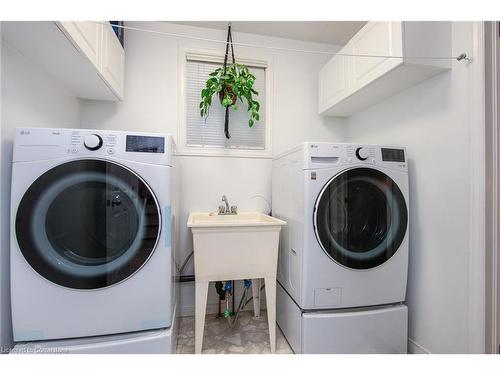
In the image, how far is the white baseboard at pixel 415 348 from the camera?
132 cm

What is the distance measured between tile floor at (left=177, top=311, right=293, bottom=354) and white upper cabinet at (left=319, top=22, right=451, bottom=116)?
1.81 meters

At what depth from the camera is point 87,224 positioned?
104 cm

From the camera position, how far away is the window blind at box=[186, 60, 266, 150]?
6.24 feet

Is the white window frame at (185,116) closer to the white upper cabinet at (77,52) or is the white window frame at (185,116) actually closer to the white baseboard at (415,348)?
the white upper cabinet at (77,52)

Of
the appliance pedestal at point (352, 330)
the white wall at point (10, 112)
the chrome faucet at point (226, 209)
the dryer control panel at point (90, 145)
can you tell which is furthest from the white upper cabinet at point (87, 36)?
the appliance pedestal at point (352, 330)

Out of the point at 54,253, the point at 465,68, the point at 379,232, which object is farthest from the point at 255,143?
the point at 54,253

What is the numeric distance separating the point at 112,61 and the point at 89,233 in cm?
114

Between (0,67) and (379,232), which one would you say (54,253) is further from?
(379,232)

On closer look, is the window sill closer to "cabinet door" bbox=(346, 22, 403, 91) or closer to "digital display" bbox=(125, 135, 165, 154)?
"digital display" bbox=(125, 135, 165, 154)

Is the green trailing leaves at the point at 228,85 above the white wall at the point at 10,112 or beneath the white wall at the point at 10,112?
above

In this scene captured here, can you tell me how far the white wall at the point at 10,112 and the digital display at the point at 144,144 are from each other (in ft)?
1.70

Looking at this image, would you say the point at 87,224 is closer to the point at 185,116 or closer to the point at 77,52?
the point at 77,52
